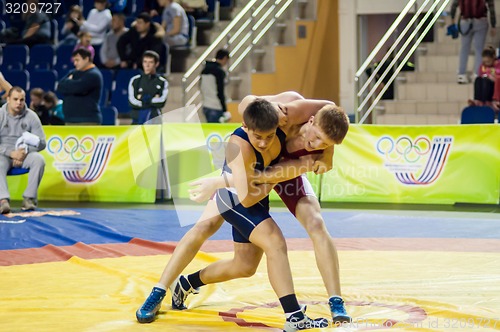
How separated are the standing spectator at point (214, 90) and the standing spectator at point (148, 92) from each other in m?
1.06

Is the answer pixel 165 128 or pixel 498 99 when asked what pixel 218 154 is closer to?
pixel 165 128

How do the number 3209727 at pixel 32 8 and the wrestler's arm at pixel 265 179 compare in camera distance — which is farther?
the number 3209727 at pixel 32 8

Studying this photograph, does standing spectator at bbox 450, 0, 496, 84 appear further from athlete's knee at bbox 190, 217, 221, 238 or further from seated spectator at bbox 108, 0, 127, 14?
athlete's knee at bbox 190, 217, 221, 238

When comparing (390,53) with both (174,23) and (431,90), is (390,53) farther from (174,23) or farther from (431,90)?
(174,23)

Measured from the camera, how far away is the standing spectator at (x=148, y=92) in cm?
1107

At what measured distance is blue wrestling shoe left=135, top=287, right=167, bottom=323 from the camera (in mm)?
4820

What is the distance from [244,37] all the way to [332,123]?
10229 mm

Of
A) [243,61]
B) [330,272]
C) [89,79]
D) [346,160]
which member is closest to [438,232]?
[346,160]

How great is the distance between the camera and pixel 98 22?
46.1 ft

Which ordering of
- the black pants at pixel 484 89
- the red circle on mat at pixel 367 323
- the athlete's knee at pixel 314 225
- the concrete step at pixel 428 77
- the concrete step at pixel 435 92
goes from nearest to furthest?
the red circle on mat at pixel 367 323, the athlete's knee at pixel 314 225, the black pants at pixel 484 89, the concrete step at pixel 435 92, the concrete step at pixel 428 77

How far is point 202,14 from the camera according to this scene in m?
15.0

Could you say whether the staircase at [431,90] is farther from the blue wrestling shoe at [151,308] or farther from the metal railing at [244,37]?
the blue wrestling shoe at [151,308]

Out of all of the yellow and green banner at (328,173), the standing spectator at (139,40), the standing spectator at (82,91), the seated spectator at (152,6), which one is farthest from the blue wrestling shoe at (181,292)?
the seated spectator at (152,6)

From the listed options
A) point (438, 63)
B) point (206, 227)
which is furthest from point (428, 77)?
point (206, 227)
